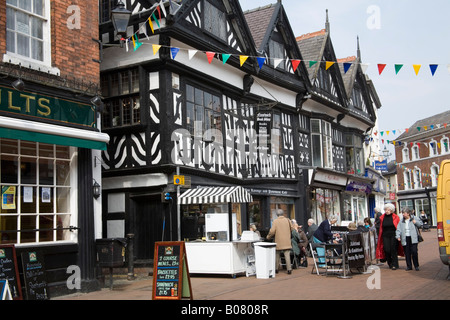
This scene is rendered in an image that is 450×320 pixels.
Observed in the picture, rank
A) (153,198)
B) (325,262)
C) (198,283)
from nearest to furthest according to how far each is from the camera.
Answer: (198,283), (325,262), (153,198)

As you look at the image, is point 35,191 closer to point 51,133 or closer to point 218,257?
point 51,133

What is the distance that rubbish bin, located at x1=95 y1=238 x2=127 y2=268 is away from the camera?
10438 mm

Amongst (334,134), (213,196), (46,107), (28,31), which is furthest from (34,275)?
(334,134)

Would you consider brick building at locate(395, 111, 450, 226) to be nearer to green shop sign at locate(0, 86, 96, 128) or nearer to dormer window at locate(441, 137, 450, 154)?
dormer window at locate(441, 137, 450, 154)

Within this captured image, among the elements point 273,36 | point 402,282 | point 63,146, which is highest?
point 273,36

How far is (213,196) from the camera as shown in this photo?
43.2 feet

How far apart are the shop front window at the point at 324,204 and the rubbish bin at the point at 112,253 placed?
13.4 metres

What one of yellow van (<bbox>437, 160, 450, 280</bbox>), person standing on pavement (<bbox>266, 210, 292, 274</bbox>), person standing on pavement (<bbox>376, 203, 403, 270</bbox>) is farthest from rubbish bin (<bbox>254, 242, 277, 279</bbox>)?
yellow van (<bbox>437, 160, 450, 280</bbox>)

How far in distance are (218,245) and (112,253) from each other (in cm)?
299

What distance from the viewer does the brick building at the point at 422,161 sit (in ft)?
159
